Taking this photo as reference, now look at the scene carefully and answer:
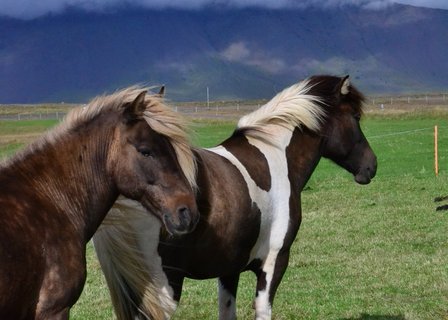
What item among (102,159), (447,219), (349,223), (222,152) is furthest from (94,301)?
(447,219)

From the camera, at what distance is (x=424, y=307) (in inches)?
310

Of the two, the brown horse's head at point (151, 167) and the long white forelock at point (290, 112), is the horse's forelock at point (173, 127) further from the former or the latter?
the long white forelock at point (290, 112)

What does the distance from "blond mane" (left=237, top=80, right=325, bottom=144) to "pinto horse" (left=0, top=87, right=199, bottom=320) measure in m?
1.82

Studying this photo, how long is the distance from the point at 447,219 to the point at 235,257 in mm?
8425

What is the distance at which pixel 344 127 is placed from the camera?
24.1ft

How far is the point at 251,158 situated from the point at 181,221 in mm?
1640

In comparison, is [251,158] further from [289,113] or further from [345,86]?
[345,86]

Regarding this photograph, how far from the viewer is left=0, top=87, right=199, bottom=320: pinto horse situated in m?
4.62

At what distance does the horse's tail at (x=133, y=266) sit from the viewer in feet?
17.9

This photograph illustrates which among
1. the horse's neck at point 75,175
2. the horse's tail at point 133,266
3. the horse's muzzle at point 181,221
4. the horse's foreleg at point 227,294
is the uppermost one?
the horse's neck at point 75,175


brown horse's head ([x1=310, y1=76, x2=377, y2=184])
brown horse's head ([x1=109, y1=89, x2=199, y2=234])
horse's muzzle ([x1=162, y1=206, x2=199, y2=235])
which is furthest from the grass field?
brown horse's head ([x1=310, y1=76, x2=377, y2=184])

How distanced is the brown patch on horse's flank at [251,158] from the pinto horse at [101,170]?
1150 millimetres

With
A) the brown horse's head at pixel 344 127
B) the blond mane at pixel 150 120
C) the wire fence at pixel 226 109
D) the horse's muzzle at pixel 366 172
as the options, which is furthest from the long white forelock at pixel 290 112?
the wire fence at pixel 226 109

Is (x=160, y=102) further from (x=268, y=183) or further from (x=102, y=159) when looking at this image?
(x=268, y=183)
